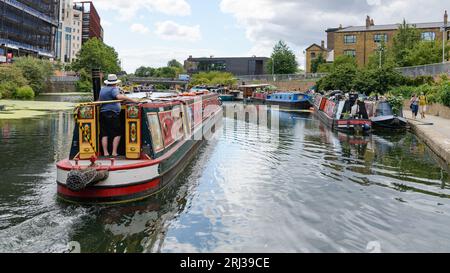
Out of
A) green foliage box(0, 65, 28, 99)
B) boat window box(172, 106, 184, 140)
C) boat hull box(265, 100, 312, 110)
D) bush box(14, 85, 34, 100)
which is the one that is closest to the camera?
boat window box(172, 106, 184, 140)

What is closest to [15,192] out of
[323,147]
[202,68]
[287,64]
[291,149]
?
[291,149]

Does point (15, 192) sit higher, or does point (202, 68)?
point (202, 68)

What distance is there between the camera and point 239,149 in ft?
49.0

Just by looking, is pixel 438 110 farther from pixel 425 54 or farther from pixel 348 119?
pixel 425 54

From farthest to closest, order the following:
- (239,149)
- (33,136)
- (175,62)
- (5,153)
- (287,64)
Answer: (175,62) → (287,64) → (33,136) → (239,149) → (5,153)

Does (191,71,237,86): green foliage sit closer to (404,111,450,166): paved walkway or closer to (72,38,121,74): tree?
(72,38,121,74): tree

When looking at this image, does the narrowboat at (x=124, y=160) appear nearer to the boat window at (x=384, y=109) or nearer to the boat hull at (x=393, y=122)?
the boat hull at (x=393, y=122)

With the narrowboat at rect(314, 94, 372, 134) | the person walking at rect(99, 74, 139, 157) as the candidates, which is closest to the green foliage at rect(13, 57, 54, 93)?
the narrowboat at rect(314, 94, 372, 134)

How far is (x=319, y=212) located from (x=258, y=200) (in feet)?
3.95

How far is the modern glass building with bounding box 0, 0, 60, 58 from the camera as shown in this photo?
207 ft

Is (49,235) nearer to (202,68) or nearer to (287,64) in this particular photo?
(287,64)

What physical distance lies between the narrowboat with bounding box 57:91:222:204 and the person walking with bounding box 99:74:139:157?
5.4 inches

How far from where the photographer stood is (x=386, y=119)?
69.7 ft

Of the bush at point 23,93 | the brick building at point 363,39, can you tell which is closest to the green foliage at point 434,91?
the bush at point 23,93
